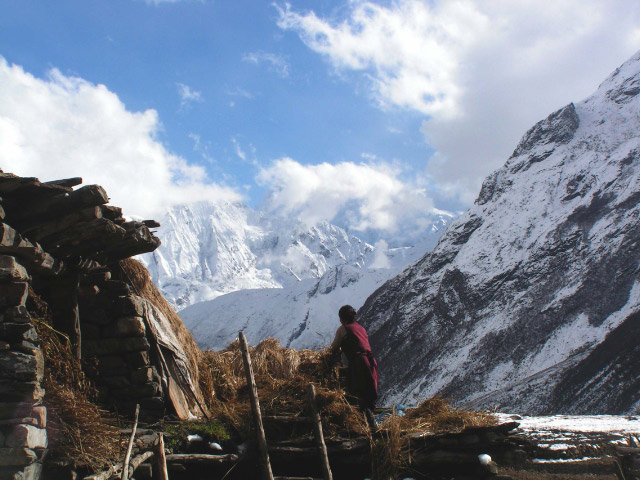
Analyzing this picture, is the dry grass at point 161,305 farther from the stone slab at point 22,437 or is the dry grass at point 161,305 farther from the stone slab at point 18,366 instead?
the stone slab at point 22,437

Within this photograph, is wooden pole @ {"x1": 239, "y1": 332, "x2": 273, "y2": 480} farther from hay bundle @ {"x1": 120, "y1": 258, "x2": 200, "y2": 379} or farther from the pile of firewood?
the pile of firewood

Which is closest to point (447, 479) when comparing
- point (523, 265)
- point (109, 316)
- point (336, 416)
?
point (336, 416)

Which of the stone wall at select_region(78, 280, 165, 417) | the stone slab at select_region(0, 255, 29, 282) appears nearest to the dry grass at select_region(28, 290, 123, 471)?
the stone wall at select_region(78, 280, 165, 417)

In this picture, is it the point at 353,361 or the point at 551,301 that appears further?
the point at 551,301

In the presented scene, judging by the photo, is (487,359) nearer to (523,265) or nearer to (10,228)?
(523,265)

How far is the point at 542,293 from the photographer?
144 m

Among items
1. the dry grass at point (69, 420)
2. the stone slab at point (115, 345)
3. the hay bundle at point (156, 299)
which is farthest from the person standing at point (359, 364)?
the dry grass at point (69, 420)

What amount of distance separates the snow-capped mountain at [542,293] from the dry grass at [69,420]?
101 meters

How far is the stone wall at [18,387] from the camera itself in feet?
22.2

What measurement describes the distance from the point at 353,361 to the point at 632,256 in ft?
459

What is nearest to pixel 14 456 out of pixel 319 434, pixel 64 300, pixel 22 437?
pixel 22 437

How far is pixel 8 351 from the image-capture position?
7.10m

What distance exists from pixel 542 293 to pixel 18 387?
150 meters

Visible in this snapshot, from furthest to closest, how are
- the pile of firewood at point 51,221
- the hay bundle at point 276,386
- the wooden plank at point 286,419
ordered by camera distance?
the hay bundle at point 276,386
the wooden plank at point 286,419
the pile of firewood at point 51,221
